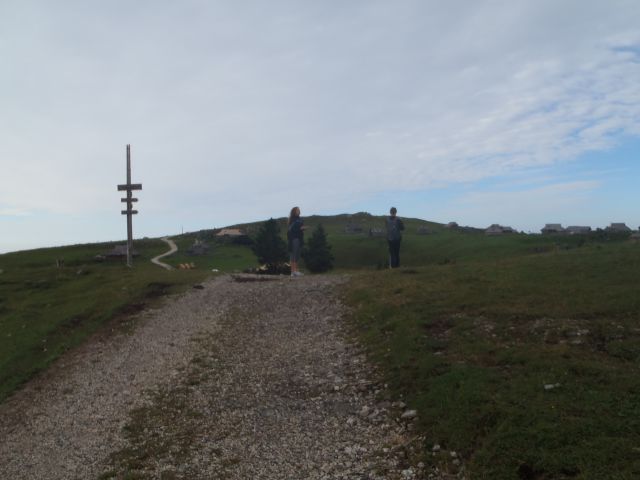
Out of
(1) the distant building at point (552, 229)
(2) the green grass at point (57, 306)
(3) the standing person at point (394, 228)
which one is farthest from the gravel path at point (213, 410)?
(1) the distant building at point (552, 229)

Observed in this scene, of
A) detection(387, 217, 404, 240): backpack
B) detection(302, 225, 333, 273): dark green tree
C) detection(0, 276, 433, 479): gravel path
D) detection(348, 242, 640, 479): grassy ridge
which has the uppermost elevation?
detection(387, 217, 404, 240): backpack

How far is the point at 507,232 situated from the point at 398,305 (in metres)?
69.5

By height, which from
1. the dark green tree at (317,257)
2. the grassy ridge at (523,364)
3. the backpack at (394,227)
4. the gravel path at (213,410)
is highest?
the backpack at (394,227)

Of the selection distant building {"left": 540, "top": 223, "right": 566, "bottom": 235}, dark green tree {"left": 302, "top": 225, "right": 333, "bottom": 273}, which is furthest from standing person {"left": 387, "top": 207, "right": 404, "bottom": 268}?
distant building {"left": 540, "top": 223, "right": 566, "bottom": 235}

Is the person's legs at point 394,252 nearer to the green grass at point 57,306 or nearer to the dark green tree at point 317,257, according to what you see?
the green grass at point 57,306

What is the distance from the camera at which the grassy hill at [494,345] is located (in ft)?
26.3

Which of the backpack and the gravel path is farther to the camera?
the backpack

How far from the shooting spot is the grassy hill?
316 inches

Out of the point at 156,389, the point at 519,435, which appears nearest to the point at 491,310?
the point at 519,435

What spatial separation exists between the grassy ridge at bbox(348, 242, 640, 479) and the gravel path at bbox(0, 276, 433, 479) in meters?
0.96

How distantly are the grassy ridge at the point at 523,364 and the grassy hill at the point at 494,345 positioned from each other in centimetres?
3

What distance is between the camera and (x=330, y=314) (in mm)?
20469

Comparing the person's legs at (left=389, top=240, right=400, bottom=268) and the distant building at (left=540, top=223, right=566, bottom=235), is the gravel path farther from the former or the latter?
the distant building at (left=540, top=223, right=566, bottom=235)

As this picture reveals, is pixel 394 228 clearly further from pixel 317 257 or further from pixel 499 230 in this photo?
pixel 499 230
